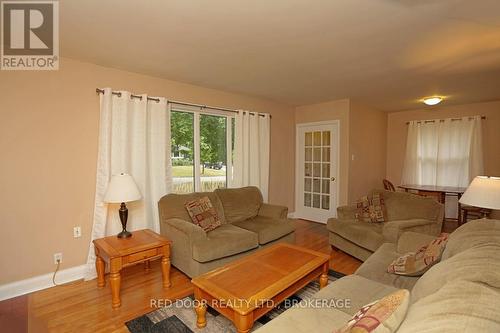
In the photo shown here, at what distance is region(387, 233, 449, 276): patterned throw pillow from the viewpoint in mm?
1692

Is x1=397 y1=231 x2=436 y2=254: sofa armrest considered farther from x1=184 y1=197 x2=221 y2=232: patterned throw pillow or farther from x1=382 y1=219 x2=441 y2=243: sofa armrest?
x1=184 y1=197 x2=221 y2=232: patterned throw pillow

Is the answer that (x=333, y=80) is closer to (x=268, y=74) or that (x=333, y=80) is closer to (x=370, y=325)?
(x=268, y=74)

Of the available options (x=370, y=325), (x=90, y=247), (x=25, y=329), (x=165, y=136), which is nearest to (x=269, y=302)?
(x=370, y=325)

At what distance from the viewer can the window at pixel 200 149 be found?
359 centimetres

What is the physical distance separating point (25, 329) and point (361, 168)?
5.05 metres

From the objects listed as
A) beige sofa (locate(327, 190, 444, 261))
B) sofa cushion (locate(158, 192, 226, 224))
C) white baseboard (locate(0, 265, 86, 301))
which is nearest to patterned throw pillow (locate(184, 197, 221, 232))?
sofa cushion (locate(158, 192, 226, 224))

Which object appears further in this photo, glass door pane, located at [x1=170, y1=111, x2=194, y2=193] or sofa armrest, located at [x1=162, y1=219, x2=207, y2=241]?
glass door pane, located at [x1=170, y1=111, x2=194, y2=193]

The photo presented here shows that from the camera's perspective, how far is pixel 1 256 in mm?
2355

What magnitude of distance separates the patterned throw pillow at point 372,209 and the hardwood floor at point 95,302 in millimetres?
695

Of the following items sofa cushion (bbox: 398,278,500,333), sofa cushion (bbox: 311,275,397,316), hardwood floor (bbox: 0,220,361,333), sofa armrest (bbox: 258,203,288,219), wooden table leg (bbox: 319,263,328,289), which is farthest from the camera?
sofa armrest (bbox: 258,203,288,219)

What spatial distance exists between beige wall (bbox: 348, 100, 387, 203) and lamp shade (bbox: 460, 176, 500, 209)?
269 cm

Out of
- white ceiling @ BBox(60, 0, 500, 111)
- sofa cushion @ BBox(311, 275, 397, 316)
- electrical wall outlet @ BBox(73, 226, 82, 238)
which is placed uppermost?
white ceiling @ BBox(60, 0, 500, 111)

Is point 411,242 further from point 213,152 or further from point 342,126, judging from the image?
point 213,152

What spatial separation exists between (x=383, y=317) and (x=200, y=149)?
3.26m
